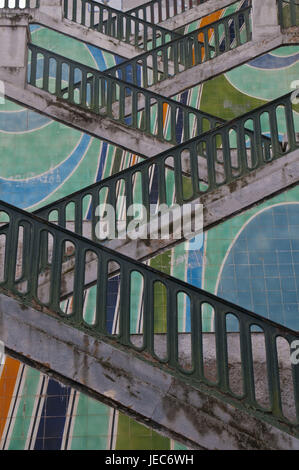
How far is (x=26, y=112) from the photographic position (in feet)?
35.7

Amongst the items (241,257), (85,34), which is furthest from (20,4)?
(241,257)

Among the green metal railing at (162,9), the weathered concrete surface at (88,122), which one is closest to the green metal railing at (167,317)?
the weathered concrete surface at (88,122)

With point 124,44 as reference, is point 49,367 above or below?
below

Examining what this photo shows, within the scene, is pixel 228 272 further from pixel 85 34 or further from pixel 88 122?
pixel 85 34

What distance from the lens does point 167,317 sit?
5188 millimetres

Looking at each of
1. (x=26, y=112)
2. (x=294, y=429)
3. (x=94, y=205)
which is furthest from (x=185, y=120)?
(x=294, y=429)

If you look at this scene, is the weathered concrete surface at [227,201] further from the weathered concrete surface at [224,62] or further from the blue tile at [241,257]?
the weathered concrete surface at [224,62]

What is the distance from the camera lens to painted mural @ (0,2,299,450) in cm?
823

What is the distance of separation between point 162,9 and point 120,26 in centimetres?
195

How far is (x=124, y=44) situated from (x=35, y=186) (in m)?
2.97

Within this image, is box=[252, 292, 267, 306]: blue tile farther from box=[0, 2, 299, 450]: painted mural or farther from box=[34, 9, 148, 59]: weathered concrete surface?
box=[34, 9, 148, 59]: weathered concrete surface

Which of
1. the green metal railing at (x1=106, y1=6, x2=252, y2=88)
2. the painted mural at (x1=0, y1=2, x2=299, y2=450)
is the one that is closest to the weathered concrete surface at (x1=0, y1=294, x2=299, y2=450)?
the painted mural at (x1=0, y1=2, x2=299, y2=450)

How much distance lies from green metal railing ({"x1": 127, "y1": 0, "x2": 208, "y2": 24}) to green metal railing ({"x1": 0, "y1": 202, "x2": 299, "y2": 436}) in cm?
775
